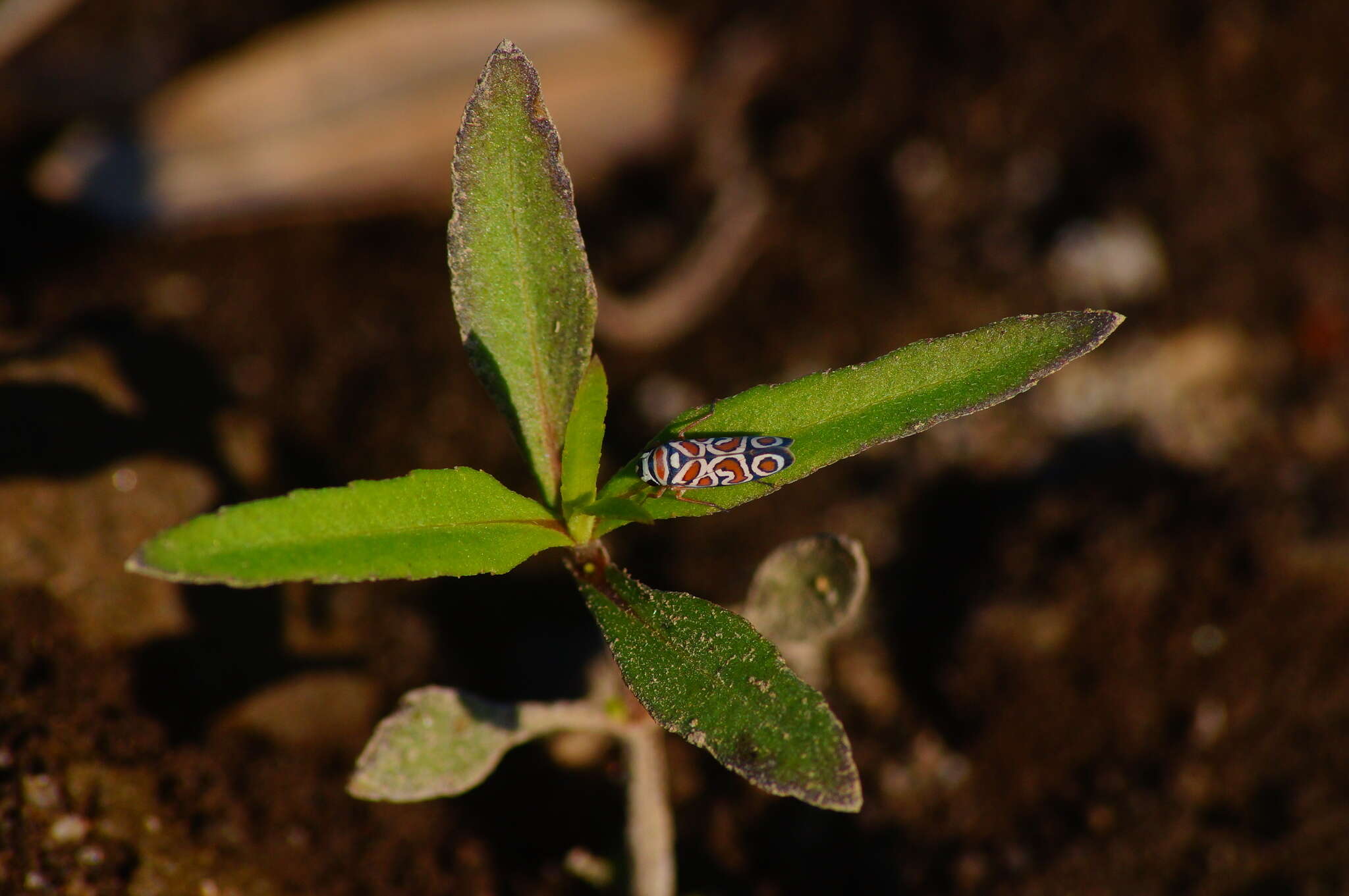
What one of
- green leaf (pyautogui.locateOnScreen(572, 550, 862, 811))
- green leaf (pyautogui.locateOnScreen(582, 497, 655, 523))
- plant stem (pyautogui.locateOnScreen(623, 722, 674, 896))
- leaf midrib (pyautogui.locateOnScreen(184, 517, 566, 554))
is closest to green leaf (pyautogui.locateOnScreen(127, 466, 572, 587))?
leaf midrib (pyautogui.locateOnScreen(184, 517, 566, 554))

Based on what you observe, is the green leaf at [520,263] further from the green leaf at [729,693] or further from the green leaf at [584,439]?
the green leaf at [729,693]

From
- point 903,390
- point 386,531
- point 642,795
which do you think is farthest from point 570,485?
point 642,795

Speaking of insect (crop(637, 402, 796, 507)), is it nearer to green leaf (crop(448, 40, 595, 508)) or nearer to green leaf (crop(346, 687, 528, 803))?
green leaf (crop(448, 40, 595, 508))

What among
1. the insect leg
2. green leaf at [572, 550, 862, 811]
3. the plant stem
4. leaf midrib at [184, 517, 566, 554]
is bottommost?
the plant stem

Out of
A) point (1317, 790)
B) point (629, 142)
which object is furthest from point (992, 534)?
point (629, 142)

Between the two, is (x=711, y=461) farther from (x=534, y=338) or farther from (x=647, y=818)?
(x=647, y=818)
